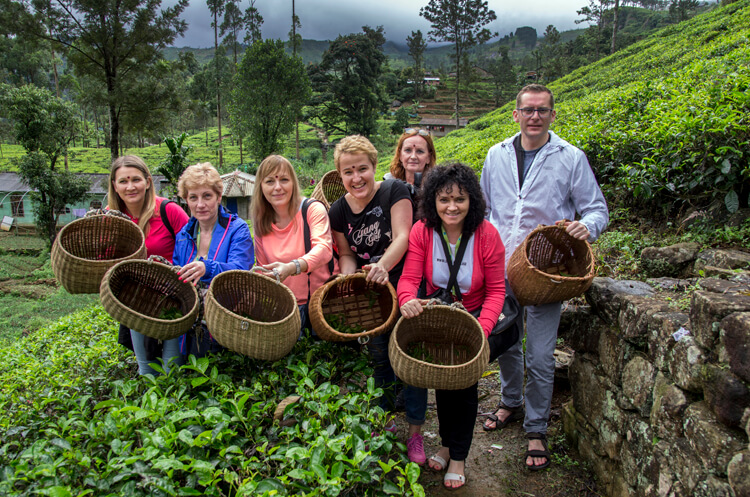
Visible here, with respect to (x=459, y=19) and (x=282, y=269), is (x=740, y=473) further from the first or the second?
(x=459, y=19)

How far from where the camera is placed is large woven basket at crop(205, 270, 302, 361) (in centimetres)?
210

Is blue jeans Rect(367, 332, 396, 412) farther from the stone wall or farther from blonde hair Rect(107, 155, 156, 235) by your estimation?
blonde hair Rect(107, 155, 156, 235)

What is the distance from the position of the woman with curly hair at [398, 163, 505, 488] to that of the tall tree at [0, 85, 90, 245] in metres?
20.6

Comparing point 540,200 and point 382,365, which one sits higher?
point 540,200

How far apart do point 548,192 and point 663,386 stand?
47.4 inches

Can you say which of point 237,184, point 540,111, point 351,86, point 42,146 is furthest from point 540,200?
point 351,86

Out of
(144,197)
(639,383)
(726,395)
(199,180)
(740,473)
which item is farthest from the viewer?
(144,197)

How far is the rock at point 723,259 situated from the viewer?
2.40 metres

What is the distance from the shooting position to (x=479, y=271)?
2496 millimetres

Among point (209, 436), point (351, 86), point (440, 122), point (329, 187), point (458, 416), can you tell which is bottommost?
point (458, 416)

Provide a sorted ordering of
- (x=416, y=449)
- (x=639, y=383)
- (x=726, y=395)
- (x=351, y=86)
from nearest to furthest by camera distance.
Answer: (x=726, y=395) → (x=639, y=383) → (x=416, y=449) → (x=351, y=86)

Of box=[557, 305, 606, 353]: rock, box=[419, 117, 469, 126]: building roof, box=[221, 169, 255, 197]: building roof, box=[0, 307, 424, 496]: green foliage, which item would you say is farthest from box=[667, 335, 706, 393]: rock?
box=[419, 117, 469, 126]: building roof

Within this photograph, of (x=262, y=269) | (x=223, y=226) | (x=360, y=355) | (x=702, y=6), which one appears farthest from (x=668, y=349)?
(x=702, y=6)

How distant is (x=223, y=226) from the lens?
287 centimetres
